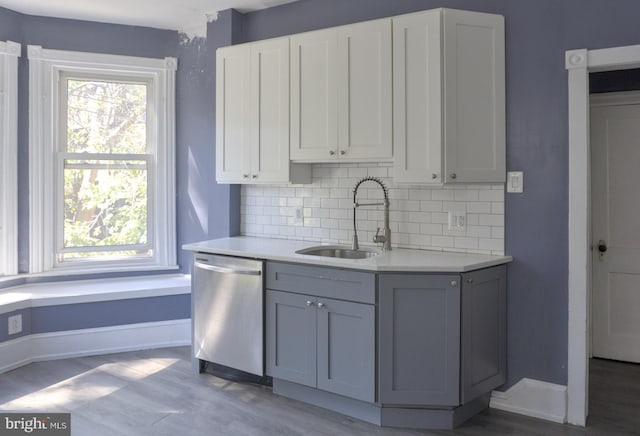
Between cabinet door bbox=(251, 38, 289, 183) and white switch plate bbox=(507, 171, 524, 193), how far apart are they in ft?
4.58

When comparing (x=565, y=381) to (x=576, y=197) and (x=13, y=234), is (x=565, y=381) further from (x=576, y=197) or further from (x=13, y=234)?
(x=13, y=234)

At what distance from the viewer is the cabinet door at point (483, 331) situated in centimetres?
285

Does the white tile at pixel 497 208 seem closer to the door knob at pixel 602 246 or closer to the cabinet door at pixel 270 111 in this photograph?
the cabinet door at pixel 270 111

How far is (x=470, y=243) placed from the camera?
328 cm

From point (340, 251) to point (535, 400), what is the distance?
1455 mm

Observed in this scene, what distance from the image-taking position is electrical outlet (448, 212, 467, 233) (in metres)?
3.30

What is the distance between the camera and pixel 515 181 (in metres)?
3.12

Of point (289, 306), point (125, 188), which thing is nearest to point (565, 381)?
point (289, 306)

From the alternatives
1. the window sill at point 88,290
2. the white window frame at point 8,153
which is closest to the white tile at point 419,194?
the window sill at point 88,290

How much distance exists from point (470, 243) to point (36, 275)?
3235 mm

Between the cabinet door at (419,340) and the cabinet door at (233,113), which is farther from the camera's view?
the cabinet door at (233,113)

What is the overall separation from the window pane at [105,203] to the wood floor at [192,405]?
41.0 inches

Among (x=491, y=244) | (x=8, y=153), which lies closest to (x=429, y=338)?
(x=491, y=244)

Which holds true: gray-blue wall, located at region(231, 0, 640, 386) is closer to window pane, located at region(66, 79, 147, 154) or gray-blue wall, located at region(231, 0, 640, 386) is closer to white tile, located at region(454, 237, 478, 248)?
white tile, located at region(454, 237, 478, 248)
